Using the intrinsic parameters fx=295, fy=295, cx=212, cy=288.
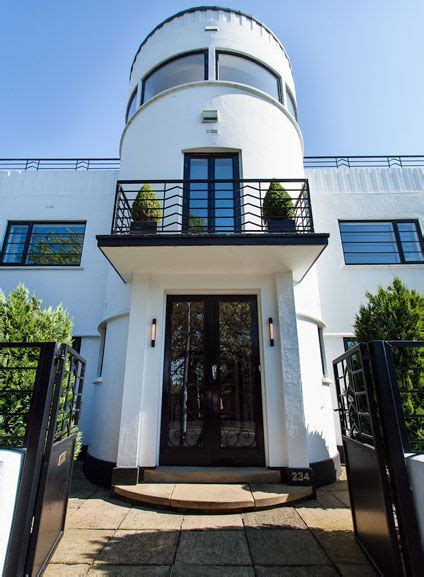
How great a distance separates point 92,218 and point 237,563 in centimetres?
721

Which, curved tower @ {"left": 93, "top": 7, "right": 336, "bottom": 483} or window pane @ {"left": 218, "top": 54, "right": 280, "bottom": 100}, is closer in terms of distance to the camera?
curved tower @ {"left": 93, "top": 7, "right": 336, "bottom": 483}

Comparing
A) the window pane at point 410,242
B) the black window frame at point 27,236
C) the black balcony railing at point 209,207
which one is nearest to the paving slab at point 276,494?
the black balcony railing at point 209,207

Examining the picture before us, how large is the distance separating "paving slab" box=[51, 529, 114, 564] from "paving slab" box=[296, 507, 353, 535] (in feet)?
6.98

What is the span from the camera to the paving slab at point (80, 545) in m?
2.52

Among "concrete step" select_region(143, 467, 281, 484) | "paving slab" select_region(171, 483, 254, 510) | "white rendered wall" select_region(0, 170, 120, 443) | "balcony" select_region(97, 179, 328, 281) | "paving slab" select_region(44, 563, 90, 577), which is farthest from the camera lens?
"white rendered wall" select_region(0, 170, 120, 443)

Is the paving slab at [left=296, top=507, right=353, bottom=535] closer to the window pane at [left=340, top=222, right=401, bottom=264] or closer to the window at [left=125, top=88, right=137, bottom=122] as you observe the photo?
the window pane at [left=340, top=222, right=401, bottom=264]

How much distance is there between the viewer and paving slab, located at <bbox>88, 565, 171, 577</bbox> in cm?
231

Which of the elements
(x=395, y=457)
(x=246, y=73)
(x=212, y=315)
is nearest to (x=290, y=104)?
(x=246, y=73)

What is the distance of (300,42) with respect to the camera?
8.30 metres

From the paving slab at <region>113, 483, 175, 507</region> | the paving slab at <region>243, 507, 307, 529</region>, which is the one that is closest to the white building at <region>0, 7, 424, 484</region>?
the paving slab at <region>113, 483, 175, 507</region>

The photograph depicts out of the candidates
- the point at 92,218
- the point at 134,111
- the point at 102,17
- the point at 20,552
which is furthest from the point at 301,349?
the point at 102,17

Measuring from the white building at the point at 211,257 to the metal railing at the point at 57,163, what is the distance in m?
0.07

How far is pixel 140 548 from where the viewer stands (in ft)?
8.84

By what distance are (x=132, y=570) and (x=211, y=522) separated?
3.66 ft
